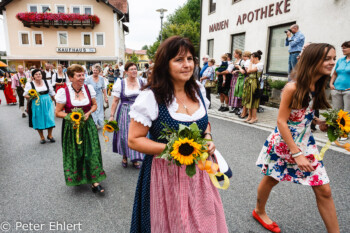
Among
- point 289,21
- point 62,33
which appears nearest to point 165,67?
point 289,21

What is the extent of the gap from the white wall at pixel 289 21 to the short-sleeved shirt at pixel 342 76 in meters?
3.57

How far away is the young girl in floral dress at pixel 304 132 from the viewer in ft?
6.65

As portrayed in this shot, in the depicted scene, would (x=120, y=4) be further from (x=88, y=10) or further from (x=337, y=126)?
(x=337, y=126)

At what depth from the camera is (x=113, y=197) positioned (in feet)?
11.0

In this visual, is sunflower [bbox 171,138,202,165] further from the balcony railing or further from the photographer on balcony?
the balcony railing

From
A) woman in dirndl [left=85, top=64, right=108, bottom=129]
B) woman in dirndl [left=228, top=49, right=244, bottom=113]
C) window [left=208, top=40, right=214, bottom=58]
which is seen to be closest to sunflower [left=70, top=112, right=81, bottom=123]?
woman in dirndl [left=85, top=64, right=108, bottom=129]

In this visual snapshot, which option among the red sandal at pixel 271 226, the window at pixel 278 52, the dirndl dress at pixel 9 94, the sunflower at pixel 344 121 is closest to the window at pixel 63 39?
the dirndl dress at pixel 9 94

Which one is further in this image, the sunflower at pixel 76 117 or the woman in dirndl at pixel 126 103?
the woman in dirndl at pixel 126 103

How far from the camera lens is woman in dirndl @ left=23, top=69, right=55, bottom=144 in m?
5.94

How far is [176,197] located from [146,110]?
2.18 feet

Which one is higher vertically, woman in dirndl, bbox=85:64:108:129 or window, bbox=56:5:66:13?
window, bbox=56:5:66:13

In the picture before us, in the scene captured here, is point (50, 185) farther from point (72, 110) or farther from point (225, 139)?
point (225, 139)

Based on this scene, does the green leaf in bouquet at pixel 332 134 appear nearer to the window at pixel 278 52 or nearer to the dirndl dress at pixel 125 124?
the dirndl dress at pixel 125 124

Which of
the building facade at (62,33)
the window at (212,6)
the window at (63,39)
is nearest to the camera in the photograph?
the window at (212,6)
